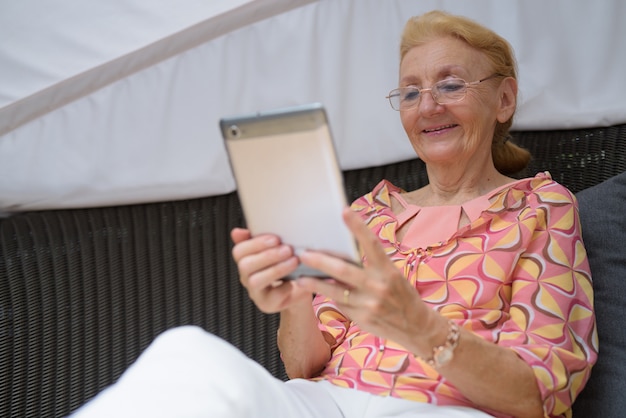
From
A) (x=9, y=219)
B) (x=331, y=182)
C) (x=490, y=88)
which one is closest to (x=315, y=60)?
(x=490, y=88)

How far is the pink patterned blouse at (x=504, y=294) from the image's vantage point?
1608 millimetres

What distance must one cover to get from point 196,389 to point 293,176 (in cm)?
40

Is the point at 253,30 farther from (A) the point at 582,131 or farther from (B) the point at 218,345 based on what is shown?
(B) the point at 218,345

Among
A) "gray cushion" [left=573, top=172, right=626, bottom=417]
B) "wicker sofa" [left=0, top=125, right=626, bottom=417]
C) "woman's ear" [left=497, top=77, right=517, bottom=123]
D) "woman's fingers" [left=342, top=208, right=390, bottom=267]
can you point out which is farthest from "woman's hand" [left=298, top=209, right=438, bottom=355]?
"wicker sofa" [left=0, top=125, right=626, bottom=417]

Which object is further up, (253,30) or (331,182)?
(253,30)

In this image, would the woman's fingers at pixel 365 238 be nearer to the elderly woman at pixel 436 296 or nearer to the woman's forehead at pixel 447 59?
the elderly woman at pixel 436 296

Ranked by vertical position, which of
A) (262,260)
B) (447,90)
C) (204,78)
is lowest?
(262,260)

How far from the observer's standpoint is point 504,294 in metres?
1.74

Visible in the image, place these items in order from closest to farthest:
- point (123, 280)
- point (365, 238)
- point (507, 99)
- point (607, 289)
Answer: point (365, 238) < point (607, 289) < point (507, 99) < point (123, 280)

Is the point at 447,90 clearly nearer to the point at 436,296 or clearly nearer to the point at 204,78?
the point at 436,296

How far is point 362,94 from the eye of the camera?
247cm

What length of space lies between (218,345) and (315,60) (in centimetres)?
131

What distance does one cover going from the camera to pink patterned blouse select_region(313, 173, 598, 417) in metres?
1.61

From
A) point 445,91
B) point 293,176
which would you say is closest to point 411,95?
point 445,91
